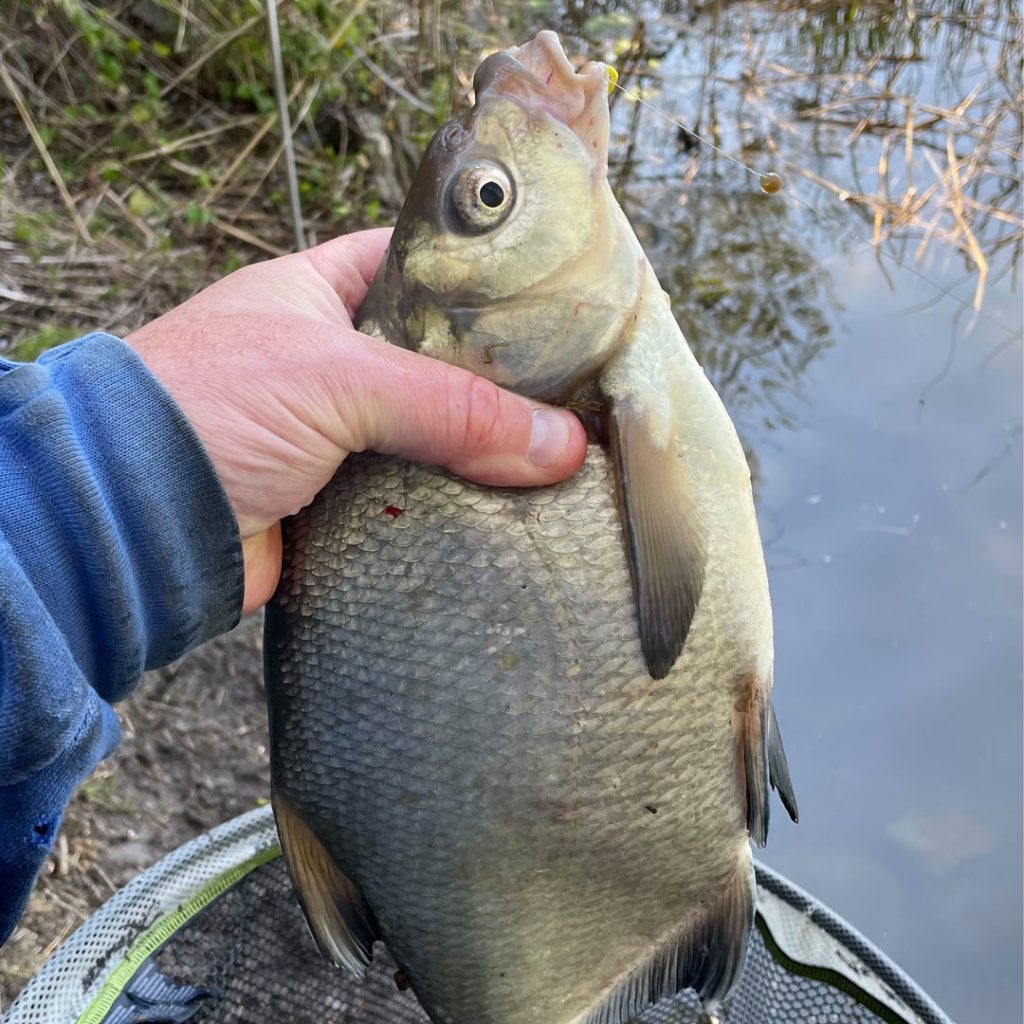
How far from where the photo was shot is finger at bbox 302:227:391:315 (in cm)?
167

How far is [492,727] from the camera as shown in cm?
131

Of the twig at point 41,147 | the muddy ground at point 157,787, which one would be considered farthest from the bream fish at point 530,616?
the twig at point 41,147

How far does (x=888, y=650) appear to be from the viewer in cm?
306

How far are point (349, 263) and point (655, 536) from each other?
0.79 metres

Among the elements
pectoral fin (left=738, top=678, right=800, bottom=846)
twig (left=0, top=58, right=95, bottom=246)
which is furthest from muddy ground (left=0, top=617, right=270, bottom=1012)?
twig (left=0, top=58, right=95, bottom=246)

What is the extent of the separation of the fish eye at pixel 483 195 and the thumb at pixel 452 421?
20 cm

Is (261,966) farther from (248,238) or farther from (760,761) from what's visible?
(248,238)

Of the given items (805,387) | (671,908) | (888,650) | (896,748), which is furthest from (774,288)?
(671,908)

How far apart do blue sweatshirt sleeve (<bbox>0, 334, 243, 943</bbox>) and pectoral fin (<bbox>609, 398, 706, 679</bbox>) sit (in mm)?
534

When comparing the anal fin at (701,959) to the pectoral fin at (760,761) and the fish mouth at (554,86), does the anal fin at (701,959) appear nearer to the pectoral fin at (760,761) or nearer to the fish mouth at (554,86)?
the pectoral fin at (760,761)

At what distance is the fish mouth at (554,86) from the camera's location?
1.31m

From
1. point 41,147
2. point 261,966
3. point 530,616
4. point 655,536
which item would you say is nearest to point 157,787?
point 261,966

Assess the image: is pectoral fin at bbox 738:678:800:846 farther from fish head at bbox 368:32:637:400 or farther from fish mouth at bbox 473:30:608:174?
fish mouth at bbox 473:30:608:174

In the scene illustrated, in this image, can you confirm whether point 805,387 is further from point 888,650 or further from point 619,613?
point 619,613
